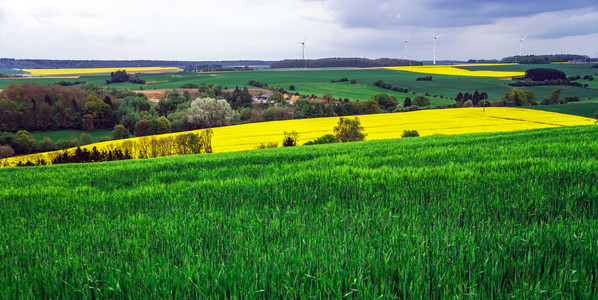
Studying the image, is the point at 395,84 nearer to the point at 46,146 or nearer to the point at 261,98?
the point at 261,98

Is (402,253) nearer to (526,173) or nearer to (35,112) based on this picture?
(526,173)

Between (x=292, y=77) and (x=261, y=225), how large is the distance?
484 feet

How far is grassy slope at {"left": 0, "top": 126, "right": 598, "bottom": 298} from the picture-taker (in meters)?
2.36

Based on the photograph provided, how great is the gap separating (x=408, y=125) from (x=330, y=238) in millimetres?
61075

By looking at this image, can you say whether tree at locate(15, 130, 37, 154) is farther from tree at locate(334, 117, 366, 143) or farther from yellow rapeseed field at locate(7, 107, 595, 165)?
tree at locate(334, 117, 366, 143)

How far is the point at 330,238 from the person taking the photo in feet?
10.3

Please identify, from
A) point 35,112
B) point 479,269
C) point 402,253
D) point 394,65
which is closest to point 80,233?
point 402,253

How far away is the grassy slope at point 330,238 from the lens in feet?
7.75

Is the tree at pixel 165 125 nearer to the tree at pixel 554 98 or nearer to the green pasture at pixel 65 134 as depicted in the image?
the green pasture at pixel 65 134

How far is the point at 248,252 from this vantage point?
9.68 feet

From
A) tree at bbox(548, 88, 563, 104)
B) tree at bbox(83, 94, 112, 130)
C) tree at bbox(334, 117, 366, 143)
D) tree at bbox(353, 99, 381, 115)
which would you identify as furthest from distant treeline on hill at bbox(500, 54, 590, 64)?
tree at bbox(83, 94, 112, 130)

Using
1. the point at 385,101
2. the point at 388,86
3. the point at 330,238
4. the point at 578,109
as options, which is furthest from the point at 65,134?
the point at 578,109

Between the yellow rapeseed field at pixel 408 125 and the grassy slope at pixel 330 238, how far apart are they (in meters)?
42.5

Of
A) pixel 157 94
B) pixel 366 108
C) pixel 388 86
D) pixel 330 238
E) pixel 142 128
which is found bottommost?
pixel 142 128
